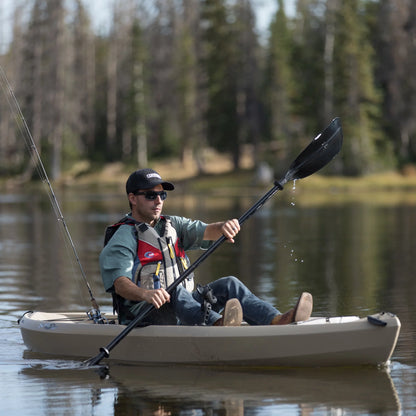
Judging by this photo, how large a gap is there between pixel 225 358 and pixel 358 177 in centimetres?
4394

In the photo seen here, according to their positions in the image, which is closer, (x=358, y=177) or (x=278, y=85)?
(x=358, y=177)

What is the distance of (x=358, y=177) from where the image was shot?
166ft

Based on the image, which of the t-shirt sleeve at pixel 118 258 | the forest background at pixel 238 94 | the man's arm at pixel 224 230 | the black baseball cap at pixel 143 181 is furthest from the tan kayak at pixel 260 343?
the forest background at pixel 238 94

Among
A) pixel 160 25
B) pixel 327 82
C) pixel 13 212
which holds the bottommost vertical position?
pixel 13 212

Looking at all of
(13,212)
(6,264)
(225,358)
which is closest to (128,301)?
(225,358)

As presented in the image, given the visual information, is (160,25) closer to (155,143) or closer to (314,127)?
(155,143)

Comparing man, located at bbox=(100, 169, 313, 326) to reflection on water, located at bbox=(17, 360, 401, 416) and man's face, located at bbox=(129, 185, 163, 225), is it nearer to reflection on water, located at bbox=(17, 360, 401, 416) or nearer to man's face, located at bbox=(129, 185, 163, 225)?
man's face, located at bbox=(129, 185, 163, 225)

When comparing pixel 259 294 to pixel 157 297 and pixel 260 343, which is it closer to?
pixel 260 343

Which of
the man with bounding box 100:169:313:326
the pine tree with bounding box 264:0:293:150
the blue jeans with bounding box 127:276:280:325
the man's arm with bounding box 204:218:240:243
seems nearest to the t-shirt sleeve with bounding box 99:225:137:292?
the man with bounding box 100:169:313:326

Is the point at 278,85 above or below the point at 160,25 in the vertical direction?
below

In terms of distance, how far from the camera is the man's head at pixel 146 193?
7.66m

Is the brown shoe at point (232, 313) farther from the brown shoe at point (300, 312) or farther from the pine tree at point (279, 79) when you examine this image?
the pine tree at point (279, 79)

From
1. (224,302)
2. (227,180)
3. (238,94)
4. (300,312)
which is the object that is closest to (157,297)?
(224,302)

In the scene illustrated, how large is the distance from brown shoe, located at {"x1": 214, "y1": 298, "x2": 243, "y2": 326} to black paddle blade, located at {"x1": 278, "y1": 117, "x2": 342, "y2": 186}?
5.02ft
